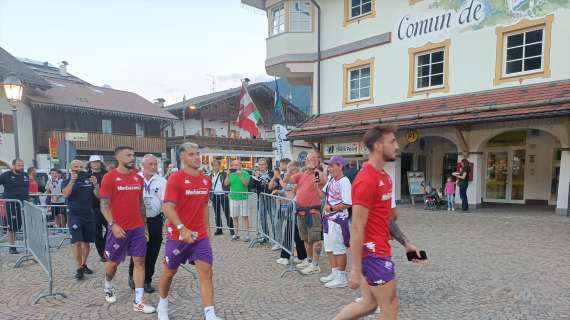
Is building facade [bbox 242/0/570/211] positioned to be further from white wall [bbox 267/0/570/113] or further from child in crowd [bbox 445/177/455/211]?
child in crowd [bbox 445/177/455/211]

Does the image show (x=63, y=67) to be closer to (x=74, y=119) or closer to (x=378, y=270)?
(x=74, y=119)

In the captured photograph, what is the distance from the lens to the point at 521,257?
5992 mm

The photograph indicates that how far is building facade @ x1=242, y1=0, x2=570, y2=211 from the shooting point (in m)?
10.0

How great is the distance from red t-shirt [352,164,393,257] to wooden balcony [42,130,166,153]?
83.7 feet

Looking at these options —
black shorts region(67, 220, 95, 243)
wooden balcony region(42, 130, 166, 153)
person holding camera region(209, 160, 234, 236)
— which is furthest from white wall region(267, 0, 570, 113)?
wooden balcony region(42, 130, 166, 153)

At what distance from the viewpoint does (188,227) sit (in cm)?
352

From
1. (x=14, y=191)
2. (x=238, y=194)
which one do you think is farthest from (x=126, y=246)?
(x=14, y=191)

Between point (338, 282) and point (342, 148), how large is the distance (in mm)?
10316

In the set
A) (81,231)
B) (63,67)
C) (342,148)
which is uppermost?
(63,67)

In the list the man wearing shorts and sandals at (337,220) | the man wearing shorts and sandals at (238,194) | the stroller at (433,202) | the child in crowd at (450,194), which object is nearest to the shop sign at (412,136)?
the child in crowd at (450,194)

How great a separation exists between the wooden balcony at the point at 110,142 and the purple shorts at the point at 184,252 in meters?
23.9

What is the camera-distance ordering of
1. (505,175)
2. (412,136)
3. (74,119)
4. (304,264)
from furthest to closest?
1. (74,119)
2. (505,175)
3. (412,136)
4. (304,264)

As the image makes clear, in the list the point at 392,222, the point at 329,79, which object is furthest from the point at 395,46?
the point at 392,222

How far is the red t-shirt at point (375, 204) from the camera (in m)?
2.60
